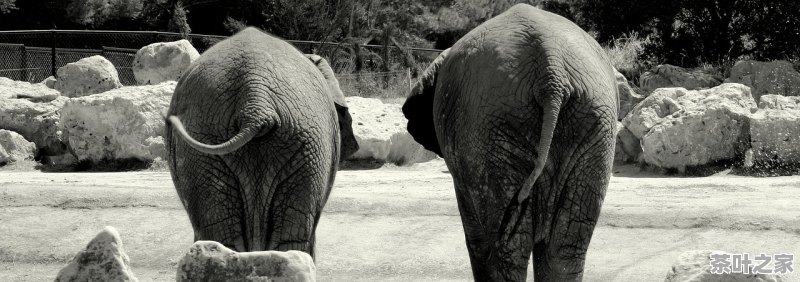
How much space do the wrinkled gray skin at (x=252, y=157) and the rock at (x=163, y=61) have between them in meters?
10.5

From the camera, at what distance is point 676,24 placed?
70.3 ft

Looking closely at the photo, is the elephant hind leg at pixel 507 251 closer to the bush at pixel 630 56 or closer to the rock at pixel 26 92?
the rock at pixel 26 92

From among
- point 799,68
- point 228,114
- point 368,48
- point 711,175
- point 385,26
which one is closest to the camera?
point 228,114

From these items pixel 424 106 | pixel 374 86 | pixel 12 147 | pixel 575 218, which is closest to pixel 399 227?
pixel 424 106

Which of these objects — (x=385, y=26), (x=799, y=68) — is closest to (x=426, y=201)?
(x=799, y=68)

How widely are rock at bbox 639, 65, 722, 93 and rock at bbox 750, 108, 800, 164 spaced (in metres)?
3.15

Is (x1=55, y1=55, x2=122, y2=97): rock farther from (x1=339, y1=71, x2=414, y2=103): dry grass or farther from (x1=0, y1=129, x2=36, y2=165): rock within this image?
(x1=339, y1=71, x2=414, y2=103): dry grass

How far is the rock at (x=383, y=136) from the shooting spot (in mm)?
15156

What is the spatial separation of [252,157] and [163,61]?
433 inches

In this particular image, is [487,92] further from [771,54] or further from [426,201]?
[771,54]

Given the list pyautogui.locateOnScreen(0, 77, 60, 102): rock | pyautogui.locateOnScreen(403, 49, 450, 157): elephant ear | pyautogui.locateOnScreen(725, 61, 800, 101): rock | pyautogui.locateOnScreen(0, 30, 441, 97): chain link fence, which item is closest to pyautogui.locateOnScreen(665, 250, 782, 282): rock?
pyautogui.locateOnScreen(403, 49, 450, 157): elephant ear

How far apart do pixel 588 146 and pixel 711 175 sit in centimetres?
785

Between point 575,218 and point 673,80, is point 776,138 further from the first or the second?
point 575,218

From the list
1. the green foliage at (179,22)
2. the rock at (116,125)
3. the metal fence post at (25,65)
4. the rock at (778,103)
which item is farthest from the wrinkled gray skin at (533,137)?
the green foliage at (179,22)
